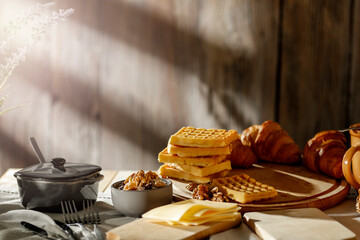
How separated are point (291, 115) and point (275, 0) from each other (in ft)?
2.33

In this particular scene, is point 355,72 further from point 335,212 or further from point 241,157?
point 335,212

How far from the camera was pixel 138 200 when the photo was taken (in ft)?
4.16

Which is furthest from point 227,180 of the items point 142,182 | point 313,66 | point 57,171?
point 313,66

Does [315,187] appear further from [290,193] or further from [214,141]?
[214,141]

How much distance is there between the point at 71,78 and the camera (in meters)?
2.80

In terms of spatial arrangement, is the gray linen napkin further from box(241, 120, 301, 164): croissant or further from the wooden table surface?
box(241, 120, 301, 164): croissant

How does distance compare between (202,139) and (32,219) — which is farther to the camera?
(202,139)

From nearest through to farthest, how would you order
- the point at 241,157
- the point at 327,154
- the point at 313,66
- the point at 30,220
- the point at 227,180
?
the point at 30,220, the point at 227,180, the point at 327,154, the point at 241,157, the point at 313,66

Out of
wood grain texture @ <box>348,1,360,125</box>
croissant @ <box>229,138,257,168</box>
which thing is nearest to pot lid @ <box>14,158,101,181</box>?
croissant @ <box>229,138,257,168</box>

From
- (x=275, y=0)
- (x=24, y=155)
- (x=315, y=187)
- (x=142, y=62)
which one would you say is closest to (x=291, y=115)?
(x=275, y=0)

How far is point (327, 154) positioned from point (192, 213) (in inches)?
29.4

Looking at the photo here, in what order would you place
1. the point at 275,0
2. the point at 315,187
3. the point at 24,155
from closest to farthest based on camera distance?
the point at 315,187 < the point at 275,0 < the point at 24,155

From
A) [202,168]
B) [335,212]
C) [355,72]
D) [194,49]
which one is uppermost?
[194,49]

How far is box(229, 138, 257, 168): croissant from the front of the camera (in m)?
1.78
